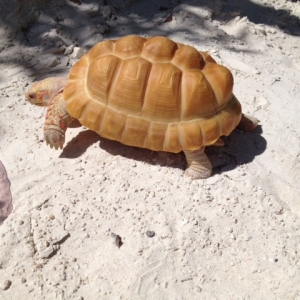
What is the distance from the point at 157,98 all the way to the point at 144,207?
777 millimetres

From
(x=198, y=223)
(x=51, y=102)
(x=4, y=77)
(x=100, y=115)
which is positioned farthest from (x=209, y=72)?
(x=4, y=77)

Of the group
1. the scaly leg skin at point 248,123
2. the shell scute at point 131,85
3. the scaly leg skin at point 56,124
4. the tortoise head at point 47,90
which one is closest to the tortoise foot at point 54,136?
the scaly leg skin at point 56,124

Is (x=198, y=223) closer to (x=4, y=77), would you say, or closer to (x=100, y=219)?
(x=100, y=219)

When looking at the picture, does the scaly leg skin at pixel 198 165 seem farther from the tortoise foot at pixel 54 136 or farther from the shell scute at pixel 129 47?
the tortoise foot at pixel 54 136

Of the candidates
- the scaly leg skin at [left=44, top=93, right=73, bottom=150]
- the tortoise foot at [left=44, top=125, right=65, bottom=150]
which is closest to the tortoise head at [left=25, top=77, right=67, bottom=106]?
the scaly leg skin at [left=44, top=93, right=73, bottom=150]

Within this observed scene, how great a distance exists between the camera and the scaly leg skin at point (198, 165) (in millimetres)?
2893

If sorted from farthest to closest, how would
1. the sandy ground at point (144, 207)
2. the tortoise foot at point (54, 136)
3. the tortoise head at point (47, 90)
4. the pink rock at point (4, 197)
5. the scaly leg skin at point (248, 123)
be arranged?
the scaly leg skin at point (248, 123) < the tortoise head at point (47, 90) < the tortoise foot at point (54, 136) < the pink rock at point (4, 197) < the sandy ground at point (144, 207)

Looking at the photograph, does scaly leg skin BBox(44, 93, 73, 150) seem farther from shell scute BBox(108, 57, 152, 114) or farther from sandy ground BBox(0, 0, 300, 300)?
shell scute BBox(108, 57, 152, 114)

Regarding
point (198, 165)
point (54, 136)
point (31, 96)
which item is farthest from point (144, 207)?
point (31, 96)

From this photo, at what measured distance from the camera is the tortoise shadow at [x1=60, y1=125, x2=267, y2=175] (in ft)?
10.0

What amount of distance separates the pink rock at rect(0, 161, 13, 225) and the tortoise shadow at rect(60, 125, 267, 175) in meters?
0.47

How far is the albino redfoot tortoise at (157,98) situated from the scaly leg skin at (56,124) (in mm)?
173

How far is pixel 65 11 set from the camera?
4.53 metres

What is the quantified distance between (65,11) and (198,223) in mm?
3141
